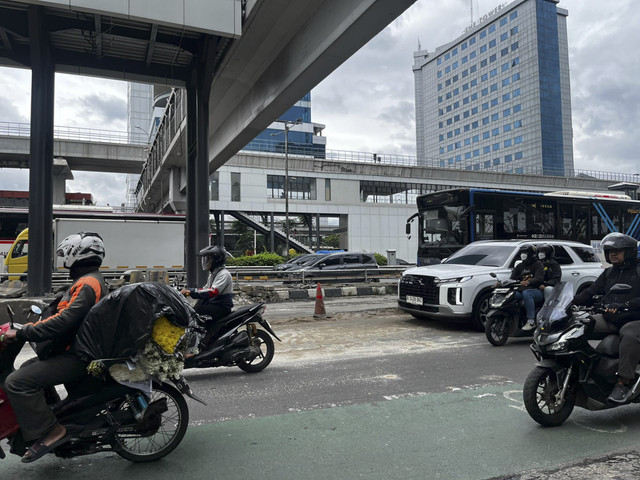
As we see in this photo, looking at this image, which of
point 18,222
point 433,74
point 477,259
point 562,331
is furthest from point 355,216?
point 433,74

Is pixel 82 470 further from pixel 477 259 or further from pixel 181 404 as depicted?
pixel 477 259

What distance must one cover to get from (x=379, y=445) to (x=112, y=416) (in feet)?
6.65

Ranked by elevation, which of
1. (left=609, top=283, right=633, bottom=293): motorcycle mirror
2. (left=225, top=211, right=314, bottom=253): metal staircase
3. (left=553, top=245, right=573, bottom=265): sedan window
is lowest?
(left=609, top=283, right=633, bottom=293): motorcycle mirror

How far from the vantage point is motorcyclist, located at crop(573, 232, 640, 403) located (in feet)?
13.4

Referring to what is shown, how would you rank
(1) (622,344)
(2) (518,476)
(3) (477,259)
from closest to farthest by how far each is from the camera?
(2) (518,476) < (1) (622,344) < (3) (477,259)

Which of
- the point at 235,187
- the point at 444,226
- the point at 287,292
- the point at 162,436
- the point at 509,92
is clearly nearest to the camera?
the point at 162,436

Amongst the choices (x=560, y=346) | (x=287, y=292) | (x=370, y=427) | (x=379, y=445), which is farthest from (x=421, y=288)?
(x=287, y=292)

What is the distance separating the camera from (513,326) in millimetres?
8016

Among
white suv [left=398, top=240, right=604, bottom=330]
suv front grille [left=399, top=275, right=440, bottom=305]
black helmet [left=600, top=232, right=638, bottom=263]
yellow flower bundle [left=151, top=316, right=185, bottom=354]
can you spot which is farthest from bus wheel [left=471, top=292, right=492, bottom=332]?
yellow flower bundle [left=151, top=316, right=185, bottom=354]

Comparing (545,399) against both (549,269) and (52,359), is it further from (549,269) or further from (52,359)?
(549,269)

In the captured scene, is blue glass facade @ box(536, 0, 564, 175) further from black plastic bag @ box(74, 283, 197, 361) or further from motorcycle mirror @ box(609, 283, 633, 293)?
black plastic bag @ box(74, 283, 197, 361)

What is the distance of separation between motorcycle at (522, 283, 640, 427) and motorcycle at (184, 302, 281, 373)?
10.8 feet

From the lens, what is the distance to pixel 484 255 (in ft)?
33.0

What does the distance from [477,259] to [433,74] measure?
117m
